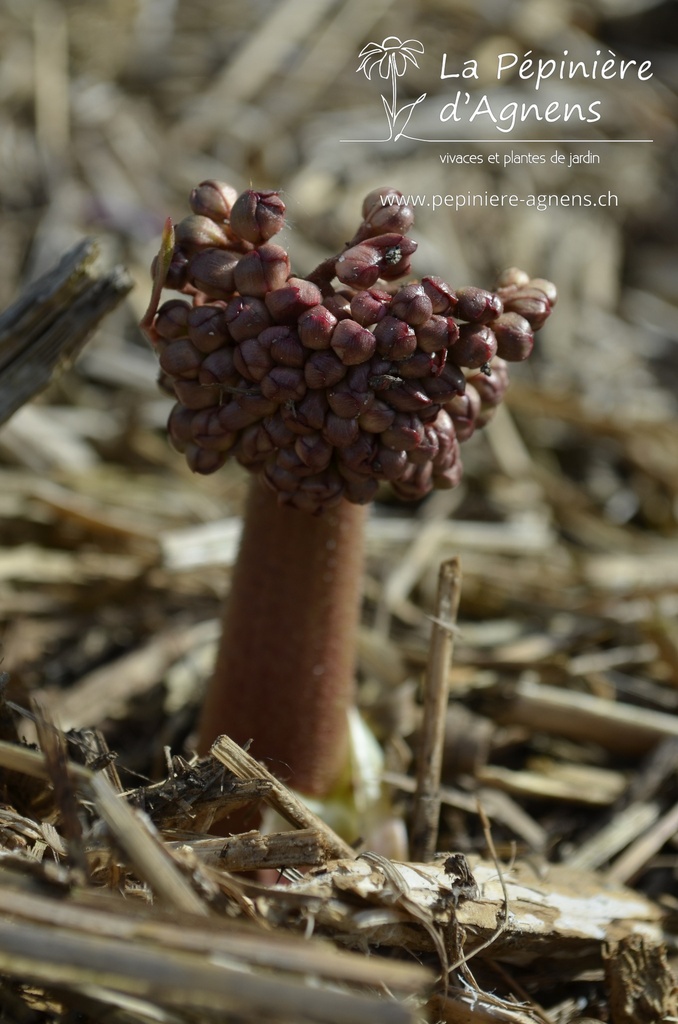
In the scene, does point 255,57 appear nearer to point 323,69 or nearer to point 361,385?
point 323,69

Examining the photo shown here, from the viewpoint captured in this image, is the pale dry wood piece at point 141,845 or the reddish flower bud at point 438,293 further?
the reddish flower bud at point 438,293

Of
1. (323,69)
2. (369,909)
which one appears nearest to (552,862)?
(369,909)

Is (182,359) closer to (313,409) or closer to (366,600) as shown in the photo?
(313,409)

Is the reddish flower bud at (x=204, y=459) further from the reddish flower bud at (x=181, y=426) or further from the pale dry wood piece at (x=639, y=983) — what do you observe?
the pale dry wood piece at (x=639, y=983)

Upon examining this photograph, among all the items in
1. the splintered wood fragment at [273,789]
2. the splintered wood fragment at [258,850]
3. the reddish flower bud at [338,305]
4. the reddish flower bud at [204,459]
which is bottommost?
the splintered wood fragment at [258,850]

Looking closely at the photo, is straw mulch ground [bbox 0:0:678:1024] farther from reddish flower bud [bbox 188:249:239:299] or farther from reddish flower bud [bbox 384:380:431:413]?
reddish flower bud [bbox 188:249:239:299]

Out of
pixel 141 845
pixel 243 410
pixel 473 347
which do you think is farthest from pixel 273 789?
pixel 473 347

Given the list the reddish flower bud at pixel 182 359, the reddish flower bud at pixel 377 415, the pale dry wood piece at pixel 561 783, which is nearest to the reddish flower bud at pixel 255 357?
the reddish flower bud at pixel 182 359
